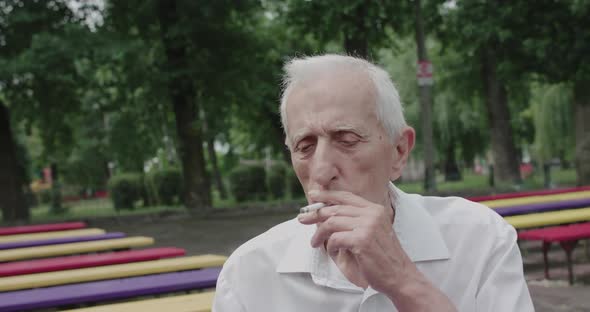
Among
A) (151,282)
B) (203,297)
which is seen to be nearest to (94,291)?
(151,282)

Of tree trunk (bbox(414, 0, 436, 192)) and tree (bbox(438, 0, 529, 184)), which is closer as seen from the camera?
tree (bbox(438, 0, 529, 184))

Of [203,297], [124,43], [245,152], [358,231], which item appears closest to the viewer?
[358,231]

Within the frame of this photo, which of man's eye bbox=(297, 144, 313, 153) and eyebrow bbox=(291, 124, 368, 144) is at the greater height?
eyebrow bbox=(291, 124, 368, 144)

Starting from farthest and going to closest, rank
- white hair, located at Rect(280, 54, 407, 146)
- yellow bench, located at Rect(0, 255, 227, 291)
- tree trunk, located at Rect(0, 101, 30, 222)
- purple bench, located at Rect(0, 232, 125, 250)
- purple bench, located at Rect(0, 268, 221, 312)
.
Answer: tree trunk, located at Rect(0, 101, 30, 222)
purple bench, located at Rect(0, 232, 125, 250)
yellow bench, located at Rect(0, 255, 227, 291)
purple bench, located at Rect(0, 268, 221, 312)
white hair, located at Rect(280, 54, 407, 146)

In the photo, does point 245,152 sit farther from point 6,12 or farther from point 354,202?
point 354,202

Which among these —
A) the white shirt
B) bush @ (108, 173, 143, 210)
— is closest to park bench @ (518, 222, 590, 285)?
the white shirt

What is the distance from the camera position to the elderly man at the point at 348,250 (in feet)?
5.47

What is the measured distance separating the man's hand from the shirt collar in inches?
8.1

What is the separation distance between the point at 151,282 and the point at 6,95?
1508 centimetres

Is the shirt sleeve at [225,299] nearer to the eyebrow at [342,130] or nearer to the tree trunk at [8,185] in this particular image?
the eyebrow at [342,130]

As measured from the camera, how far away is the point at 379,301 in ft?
5.54

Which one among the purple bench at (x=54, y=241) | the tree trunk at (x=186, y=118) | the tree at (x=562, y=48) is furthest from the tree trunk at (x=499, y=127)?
the purple bench at (x=54, y=241)

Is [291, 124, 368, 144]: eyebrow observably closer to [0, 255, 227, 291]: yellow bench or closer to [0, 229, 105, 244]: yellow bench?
[0, 255, 227, 291]: yellow bench

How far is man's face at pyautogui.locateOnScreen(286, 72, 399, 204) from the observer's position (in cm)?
167
